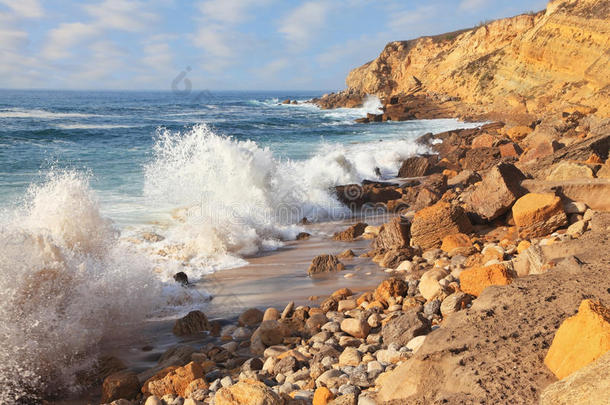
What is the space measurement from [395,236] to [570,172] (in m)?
2.53

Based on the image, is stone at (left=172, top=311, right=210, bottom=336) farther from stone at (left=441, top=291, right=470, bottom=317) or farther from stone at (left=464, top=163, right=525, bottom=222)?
stone at (left=464, top=163, right=525, bottom=222)

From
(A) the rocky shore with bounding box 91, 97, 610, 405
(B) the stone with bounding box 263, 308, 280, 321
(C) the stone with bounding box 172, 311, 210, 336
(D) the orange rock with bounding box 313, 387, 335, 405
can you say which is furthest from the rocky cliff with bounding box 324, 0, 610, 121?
(D) the orange rock with bounding box 313, 387, 335, 405

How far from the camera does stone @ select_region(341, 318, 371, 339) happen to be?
4273 mm

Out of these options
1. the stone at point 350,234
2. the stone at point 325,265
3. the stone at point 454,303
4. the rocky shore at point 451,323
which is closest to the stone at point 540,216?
the rocky shore at point 451,323

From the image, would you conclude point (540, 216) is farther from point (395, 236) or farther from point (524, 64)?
point (524, 64)

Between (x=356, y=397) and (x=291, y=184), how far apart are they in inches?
339

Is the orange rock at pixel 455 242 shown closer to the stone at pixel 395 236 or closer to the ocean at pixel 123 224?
the stone at pixel 395 236

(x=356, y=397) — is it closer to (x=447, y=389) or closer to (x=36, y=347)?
(x=447, y=389)

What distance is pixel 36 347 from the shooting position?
404 centimetres

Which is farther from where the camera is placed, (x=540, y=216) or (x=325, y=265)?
(x=325, y=265)

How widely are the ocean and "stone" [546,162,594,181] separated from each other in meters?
4.36

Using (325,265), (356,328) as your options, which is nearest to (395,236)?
(325,265)

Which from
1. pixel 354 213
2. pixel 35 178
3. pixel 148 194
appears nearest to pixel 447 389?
pixel 354 213

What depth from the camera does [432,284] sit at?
472 cm
